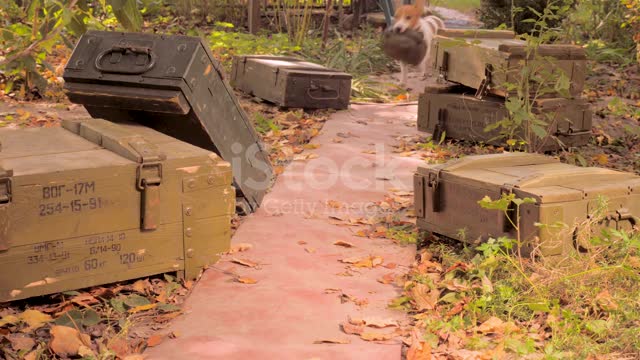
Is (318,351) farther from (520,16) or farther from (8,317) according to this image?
(520,16)

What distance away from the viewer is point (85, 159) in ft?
11.8

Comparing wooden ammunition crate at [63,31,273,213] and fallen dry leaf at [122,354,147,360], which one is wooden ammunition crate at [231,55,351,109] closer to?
wooden ammunition crate at [63,31,273,213]

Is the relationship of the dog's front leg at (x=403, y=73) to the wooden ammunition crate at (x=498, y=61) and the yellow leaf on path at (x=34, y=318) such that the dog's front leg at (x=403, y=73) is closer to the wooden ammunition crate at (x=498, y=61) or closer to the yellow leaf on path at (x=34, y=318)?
the wooden ammunition crate at (x=498, y=61)

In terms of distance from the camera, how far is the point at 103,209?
3516 mm

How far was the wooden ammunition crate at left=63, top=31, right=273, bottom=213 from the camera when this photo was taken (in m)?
4.42

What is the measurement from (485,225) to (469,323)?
29.9 inches

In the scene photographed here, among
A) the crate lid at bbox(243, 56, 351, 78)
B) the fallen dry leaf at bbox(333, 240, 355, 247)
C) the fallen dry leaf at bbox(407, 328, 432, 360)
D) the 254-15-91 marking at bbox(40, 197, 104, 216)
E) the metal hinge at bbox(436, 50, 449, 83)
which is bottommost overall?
Result: the fallen dry leaf at bbox(333, 240, 355, 247)

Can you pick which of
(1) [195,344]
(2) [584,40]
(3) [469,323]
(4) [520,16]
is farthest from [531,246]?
(2) [584,40]

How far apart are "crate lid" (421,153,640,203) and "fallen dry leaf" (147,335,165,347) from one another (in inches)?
68.2

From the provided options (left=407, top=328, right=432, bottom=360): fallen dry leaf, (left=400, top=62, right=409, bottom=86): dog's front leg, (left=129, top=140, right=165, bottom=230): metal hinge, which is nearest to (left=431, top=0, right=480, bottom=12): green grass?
(left=400, top=62, right=409, bottom=86): dog's front leg

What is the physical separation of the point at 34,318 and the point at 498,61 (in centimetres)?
422

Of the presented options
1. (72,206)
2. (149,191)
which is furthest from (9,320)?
(149,191)

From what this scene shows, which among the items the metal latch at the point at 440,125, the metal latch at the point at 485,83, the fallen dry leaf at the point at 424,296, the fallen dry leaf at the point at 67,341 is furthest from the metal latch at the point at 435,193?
the metal latch at the point at 440,125

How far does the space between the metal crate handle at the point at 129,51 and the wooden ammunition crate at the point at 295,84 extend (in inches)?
137
